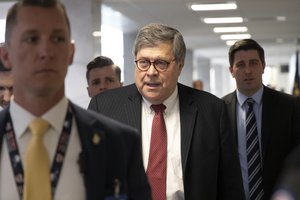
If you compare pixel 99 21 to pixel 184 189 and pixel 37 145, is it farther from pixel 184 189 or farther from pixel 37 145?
pixel 37 145

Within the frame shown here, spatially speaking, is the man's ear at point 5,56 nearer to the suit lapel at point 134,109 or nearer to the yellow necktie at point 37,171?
the yellow necktie at point 37,171

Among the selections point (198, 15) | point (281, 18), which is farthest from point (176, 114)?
point (281, 18)

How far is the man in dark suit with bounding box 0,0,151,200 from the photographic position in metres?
1.73

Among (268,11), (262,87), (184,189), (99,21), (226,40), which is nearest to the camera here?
(184,189)

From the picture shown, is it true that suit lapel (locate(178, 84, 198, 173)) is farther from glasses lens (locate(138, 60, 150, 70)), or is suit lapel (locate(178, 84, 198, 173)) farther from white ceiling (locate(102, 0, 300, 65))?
white ceiling (locate(102, 0, 300, 65))

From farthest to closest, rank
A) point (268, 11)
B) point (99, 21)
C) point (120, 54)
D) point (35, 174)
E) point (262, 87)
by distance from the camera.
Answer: point (120, 54) → point (268, 11) → point (99, 21) → point (262, 87) → point (35, 174)

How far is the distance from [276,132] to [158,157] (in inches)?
60.4

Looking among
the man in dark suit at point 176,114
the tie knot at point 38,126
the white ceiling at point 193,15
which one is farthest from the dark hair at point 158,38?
the white ceiling at point 193,15

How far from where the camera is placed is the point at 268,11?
32.9 feet

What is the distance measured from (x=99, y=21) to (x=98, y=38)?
0.93 ft

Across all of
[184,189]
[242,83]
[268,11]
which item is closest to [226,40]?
[268,11]

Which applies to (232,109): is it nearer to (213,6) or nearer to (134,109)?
(134,109)

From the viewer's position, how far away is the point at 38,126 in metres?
1.75

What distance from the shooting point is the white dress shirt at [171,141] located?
2.92 meters
